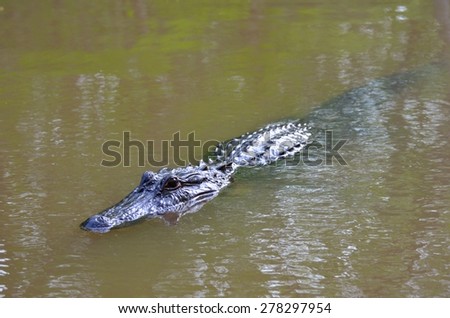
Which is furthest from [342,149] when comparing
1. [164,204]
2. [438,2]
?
[438,2]

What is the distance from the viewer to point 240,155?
7637 mm

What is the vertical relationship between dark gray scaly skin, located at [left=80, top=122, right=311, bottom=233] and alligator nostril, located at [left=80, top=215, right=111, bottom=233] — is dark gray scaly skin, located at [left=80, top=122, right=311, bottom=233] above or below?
below

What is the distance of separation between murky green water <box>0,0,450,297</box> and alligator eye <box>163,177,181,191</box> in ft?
1.39

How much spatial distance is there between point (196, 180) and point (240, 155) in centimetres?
89

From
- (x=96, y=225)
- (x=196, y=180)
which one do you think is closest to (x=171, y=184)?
(x=196, y=180)

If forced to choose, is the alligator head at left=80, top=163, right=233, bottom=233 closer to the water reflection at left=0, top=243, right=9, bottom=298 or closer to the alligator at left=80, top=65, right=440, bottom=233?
the alligator at left=80, top=65, right=440, bottom=233

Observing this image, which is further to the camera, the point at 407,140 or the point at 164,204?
the point at 407,140

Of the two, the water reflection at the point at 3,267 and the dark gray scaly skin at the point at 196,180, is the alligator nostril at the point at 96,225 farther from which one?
the water reflection at the point at 3,267

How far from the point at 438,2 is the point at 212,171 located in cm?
905

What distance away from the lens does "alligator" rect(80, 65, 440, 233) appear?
20.9 feet

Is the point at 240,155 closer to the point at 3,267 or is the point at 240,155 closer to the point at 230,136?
the point at 230,136

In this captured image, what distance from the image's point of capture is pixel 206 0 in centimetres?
1565

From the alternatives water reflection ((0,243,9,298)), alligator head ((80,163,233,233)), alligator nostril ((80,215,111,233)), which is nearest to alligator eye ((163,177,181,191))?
alligator head ((80,163,233,233))

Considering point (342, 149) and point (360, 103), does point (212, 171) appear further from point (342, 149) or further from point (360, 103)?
point (360, 103)
